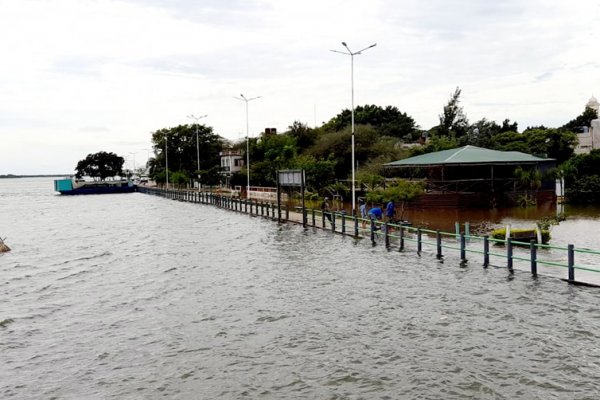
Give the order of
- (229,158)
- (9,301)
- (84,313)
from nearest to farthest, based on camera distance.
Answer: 1. (84,313)
2. (9,301)
3. (229,158)

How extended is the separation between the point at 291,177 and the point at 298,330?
1039 inches

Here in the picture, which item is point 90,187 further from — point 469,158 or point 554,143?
point 469,158

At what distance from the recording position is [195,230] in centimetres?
4284

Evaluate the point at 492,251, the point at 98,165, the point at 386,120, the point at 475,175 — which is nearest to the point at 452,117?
the point at 386,120

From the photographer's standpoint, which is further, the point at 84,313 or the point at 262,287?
the point at 262,287

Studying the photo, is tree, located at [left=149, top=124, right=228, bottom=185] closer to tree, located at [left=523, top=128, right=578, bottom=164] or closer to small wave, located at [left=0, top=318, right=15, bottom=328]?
tree, located at [left=523, top=128, right=578, bottom=164]

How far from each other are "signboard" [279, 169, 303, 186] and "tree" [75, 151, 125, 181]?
13532 centimetres

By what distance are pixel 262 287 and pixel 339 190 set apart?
135 feet

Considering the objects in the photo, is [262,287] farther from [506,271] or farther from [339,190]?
[339,190]

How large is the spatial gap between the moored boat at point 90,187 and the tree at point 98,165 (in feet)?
122

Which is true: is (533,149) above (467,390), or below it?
above

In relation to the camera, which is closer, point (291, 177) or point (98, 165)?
point (291, 177)

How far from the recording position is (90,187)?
12912 cm

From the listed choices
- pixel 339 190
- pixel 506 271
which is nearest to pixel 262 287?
pixel 506 271
